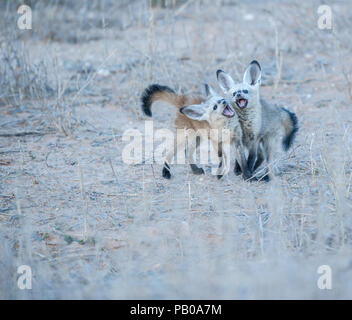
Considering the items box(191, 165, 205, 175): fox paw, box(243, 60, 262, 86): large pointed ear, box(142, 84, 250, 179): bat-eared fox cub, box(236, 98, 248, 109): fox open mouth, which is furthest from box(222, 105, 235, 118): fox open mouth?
box(191, 165, 205, 175): fox paw

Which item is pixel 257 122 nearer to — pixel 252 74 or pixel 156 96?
pixel 252 74

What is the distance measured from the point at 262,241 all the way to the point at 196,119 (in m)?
1.98

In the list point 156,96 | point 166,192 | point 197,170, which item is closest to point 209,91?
point 156,96

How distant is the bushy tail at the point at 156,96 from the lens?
5.52m

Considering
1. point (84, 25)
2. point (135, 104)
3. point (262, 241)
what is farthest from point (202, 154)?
point (84, 25)

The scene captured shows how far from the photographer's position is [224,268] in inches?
134

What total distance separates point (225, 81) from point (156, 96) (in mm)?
793

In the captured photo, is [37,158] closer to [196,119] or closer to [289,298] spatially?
[196,119]

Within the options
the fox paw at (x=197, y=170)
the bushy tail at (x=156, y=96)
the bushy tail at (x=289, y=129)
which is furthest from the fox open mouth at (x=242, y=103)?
the fox paw at (x=197, y=170)

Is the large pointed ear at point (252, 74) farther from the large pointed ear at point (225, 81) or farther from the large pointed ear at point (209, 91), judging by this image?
the large pointed ear at point (209, 91)

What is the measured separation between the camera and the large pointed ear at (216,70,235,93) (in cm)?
585

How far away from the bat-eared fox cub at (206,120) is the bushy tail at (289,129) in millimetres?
501

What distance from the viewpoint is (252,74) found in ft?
19.1

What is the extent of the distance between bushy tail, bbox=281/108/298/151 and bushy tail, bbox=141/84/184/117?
1.08 meters
